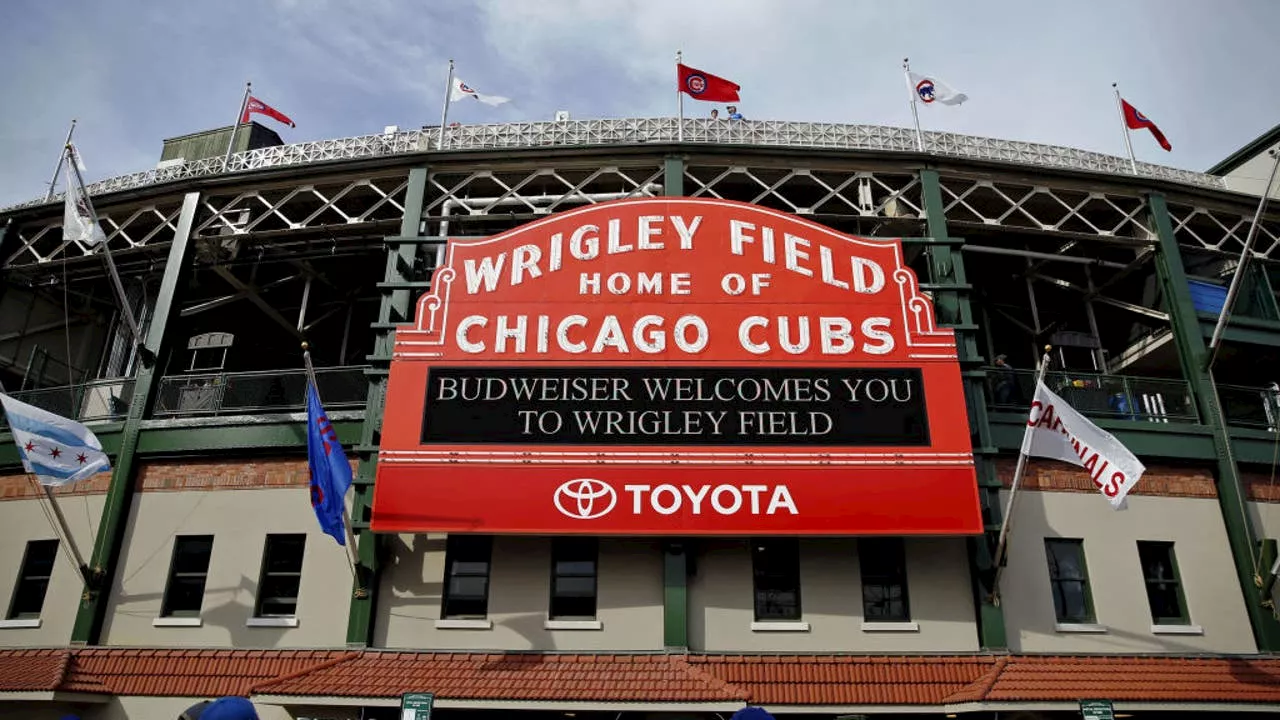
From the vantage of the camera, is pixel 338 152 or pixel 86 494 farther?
pixel 338 152

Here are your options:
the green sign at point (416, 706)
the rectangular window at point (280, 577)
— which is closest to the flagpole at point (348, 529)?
the rectangular window at point (280, 577)

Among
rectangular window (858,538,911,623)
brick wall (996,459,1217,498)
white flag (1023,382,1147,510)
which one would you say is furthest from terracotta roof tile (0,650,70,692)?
brick wall (996,459,1217,498)

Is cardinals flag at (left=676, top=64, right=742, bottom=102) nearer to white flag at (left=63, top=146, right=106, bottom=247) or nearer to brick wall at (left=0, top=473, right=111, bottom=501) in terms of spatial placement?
white flag at (left=63, top=146, right=106, bottom=247)

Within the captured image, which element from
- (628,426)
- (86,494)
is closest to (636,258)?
(628,426)

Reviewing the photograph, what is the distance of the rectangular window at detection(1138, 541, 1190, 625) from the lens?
17.0 meters

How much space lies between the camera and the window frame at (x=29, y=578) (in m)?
17.8

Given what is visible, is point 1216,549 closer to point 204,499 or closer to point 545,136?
point 545,136

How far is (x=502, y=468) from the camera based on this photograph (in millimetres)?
16406

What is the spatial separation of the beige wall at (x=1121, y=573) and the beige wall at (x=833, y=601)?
3.40ft

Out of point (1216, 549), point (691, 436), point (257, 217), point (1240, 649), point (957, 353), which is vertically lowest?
point (1240, 649)

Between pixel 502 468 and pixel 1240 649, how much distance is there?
1394 centimetres

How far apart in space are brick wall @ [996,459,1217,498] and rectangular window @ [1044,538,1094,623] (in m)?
1.08

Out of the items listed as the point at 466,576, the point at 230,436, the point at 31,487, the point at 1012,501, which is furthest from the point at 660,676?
the point at 31,487

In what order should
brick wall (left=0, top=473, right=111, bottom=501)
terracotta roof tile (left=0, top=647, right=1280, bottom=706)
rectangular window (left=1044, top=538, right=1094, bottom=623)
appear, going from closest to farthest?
terracotta roof tile (left=0, top=647, right=1280, bottom=706) < rectangular window (left=1044, top=538, right=1094, bottom=623) < brick wall (left=0, top=473, right=111, bottom=501)
